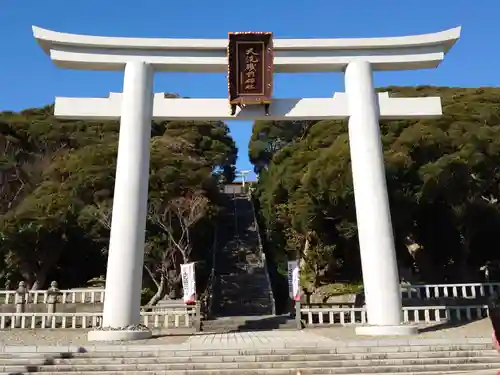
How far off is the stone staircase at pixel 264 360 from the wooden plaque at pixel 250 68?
229 inches

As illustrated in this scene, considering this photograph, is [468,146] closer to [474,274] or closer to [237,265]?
[474,274]

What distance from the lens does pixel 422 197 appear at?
1544 cm

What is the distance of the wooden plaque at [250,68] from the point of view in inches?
426

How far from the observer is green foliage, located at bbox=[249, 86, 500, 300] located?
50.8 feet

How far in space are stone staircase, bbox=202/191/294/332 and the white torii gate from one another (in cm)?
377

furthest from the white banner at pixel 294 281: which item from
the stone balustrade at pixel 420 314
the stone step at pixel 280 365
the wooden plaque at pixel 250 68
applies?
the stone step at pixel 280 365

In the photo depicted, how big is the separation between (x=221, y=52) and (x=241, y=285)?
484 inches

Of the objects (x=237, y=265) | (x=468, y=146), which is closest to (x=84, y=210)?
(x=237, y=265)

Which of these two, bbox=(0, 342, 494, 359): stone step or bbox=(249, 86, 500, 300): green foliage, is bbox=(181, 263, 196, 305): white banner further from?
bbox=(249, 86, 500, 300): green foliage

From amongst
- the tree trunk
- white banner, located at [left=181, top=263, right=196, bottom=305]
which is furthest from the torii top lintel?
the tree trunk

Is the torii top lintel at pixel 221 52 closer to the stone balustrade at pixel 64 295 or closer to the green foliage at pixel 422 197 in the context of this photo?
the green foliage at pixel 422 197

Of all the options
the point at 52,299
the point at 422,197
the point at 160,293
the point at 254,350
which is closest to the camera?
the point at 254,350

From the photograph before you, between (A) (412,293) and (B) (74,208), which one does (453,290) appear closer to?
(A) (412,293)

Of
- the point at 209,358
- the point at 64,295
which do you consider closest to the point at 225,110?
the point at 209,358
